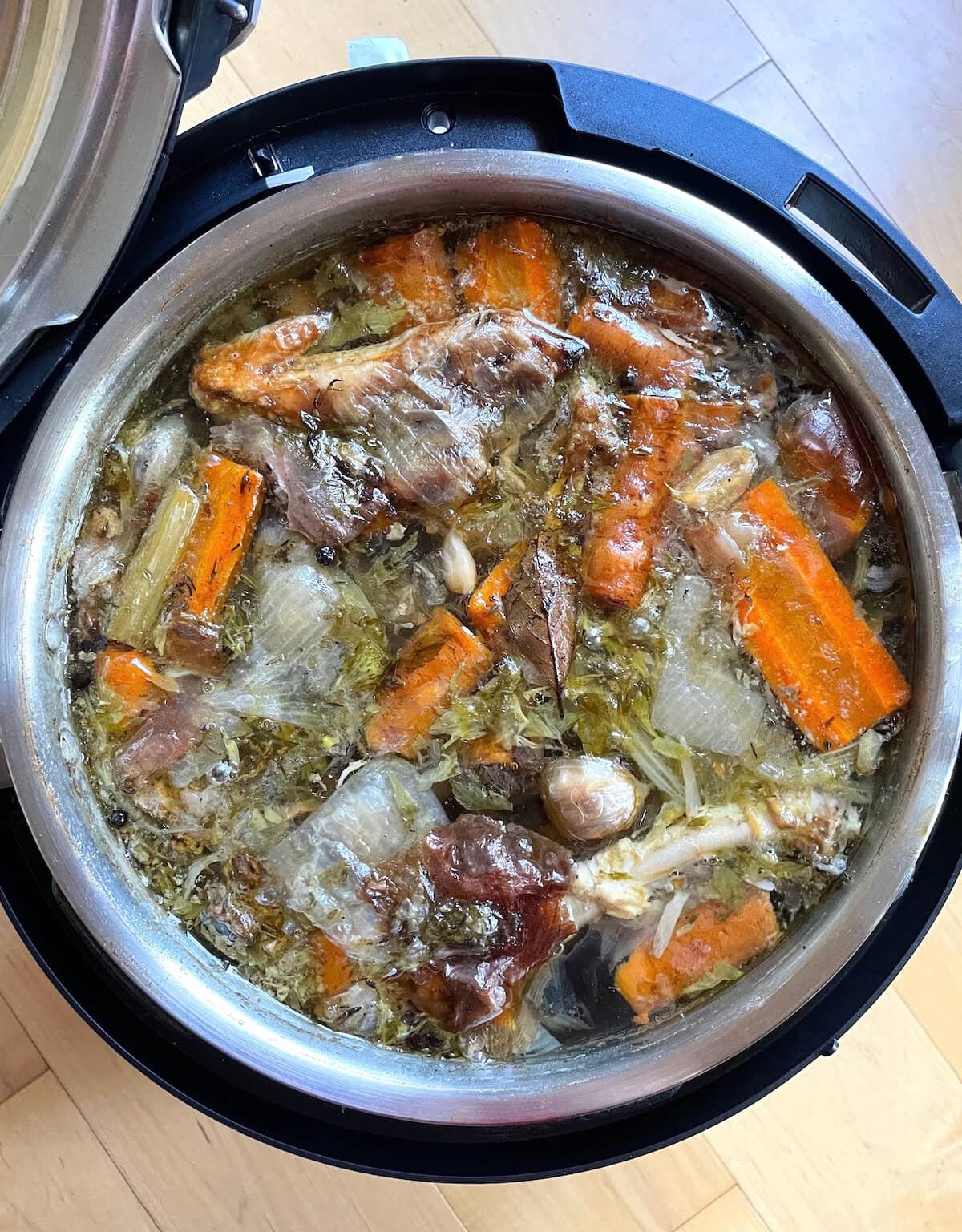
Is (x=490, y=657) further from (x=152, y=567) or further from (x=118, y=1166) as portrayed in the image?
(x=118, y=1166)

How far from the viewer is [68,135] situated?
117 cm

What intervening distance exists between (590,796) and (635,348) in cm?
62

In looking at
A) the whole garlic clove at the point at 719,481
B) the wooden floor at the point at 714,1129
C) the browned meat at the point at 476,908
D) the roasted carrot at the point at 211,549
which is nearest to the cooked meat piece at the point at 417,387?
the roasted carrot at the point at 211,549

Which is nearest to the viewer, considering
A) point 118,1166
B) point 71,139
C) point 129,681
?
point 71,139

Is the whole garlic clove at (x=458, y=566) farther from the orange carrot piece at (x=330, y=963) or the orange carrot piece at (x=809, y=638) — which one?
the orange carrot piece at (x=330, y=963)

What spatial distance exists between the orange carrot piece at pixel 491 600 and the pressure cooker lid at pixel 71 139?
25.4 inches

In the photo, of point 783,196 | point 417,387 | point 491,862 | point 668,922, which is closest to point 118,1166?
point 491,862

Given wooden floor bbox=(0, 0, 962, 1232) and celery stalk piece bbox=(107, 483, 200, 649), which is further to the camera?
wooden floor bbox=(0, 0, 962, 1232)

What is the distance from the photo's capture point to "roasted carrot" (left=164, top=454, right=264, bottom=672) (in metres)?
1.27

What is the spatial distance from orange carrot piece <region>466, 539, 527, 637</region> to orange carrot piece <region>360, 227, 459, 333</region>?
0.37 metres

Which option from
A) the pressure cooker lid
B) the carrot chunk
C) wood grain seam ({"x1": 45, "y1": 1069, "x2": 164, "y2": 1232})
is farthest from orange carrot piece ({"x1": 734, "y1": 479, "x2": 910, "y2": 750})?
wood grain seam ({"x1": 45, "y1": 1069, "x2": 164, "y2": 1232})

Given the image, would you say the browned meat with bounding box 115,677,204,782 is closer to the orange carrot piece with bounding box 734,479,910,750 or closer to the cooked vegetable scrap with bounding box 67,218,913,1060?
the cooked vegetable scrap with bounding box 67,218,913,1060

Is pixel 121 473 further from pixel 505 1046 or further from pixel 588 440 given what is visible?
pixel 505 1046

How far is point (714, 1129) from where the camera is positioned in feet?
5.69
